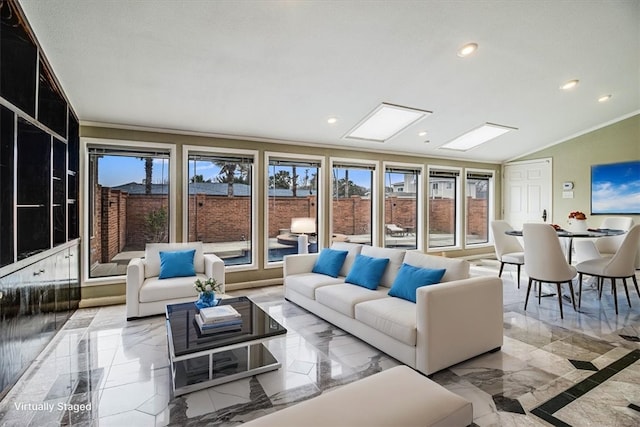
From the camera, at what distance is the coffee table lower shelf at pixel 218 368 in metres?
2.34

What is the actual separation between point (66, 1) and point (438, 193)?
22.4 feet

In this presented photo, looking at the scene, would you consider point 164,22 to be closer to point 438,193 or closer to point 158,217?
point 158,217

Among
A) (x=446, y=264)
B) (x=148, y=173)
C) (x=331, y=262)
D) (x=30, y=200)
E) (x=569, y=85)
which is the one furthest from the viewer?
(x=148, y=173)

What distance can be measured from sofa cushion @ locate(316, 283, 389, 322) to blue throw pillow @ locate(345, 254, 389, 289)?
2.9 inches

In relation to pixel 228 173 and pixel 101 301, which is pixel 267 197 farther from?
pixel 101 301

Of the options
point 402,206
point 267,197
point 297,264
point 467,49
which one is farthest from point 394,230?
point 467,49

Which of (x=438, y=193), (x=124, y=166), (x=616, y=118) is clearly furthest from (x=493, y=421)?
(x=616, y=118)

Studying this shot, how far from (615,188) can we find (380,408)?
Result: 702 centimetres

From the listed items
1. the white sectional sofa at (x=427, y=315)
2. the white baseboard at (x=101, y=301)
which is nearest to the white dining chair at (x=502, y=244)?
the white sectional sofa at (x=427, y=315)

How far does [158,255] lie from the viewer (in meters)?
4.30

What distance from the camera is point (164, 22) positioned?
8.68 feet

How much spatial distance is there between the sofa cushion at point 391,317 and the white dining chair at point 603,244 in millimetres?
3611

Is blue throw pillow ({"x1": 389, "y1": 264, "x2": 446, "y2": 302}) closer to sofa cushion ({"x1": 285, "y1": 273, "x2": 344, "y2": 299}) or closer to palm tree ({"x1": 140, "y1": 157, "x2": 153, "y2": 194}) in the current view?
sofa cushion ({"x1": 285, "y1": 273, "x2": 344, "y2": 299})

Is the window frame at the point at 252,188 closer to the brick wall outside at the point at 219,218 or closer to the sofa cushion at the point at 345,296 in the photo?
the brick wall outside at the point at 219,218
